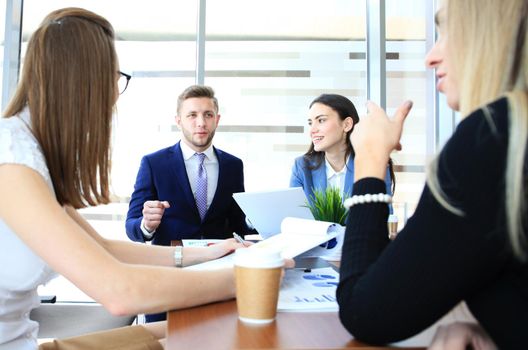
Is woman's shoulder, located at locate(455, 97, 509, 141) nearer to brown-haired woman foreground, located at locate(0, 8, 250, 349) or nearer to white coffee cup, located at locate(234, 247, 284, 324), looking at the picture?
white coffee cup, located at locate(234, 247, 284, 324)

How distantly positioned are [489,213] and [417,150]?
4388 millimetres

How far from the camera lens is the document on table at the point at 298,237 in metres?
1.24

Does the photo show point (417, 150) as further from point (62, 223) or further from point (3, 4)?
point (62, 223)

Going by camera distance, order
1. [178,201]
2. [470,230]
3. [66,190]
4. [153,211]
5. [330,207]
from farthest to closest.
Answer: [178,201] < [153,211] < [330,207] < [66,190] < [470,230]

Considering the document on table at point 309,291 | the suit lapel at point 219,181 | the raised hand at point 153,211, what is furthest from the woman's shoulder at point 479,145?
the suit lapel at point 219,181

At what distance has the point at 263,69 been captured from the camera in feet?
15.3

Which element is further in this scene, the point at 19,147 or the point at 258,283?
A: the point at 19,147

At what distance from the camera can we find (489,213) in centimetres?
66

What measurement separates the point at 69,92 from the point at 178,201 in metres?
1.75

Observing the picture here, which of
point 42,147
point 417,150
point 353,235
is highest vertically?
point 417,150

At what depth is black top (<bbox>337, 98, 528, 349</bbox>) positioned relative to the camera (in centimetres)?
67

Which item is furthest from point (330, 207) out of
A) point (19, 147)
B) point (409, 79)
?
point (409, 79)

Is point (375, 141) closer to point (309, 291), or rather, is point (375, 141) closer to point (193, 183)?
point (309, 291)

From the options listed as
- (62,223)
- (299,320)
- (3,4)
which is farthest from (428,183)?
(3,4)
